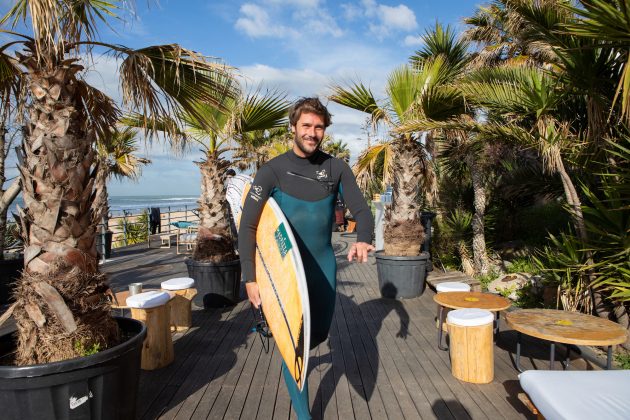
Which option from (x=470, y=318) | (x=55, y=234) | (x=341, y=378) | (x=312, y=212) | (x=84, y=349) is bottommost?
(x=341, y=378)

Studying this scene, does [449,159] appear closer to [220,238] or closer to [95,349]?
[220,238]

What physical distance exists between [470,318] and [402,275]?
2920 mm

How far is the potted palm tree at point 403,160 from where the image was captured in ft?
19.6

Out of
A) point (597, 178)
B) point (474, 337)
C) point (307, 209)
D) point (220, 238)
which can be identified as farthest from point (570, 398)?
point (220, 238)

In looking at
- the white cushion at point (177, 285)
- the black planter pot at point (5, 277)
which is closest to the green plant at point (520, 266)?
the white cushion at point (177, 285)

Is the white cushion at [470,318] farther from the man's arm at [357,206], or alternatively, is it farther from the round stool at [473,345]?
the man's arm at [357,206]

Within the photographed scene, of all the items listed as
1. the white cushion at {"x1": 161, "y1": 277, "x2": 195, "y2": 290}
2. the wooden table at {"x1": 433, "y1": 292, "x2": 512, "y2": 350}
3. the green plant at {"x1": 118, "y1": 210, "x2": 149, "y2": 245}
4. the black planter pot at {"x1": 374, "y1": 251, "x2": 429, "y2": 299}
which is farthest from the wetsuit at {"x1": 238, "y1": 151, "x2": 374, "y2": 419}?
the green plant at {"x1": 118, "y1": 210, "x2": 149, "y2": 245}

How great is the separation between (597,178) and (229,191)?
470 centimetres

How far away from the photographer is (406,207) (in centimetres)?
646

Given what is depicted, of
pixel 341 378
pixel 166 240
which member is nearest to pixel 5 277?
pixel 341 378

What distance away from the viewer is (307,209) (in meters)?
2.47

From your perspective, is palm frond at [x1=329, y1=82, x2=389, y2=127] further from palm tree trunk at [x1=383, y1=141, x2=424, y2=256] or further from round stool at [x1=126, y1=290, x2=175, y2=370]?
round stool at [x1=126, y1=290, x2=175, y2=370]

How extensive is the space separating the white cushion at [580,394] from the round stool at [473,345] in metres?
0.90

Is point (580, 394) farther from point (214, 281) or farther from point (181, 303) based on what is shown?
point (214, 281)
